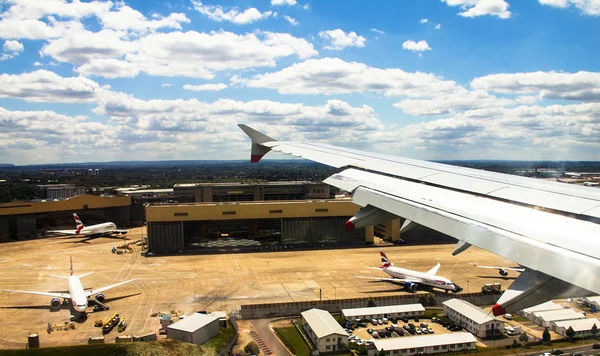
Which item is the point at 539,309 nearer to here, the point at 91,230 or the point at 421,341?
the point at 421,341

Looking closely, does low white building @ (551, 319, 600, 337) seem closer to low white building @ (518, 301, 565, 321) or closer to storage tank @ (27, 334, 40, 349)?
low white building @ (518, 301, 565, 321)

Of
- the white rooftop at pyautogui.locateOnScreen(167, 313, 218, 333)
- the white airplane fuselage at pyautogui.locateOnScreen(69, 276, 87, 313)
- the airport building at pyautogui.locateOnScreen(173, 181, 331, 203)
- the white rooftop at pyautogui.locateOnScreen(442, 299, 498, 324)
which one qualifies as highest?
the airport building at pyautogui.locateOnScreen(173, 181, 331, 203)

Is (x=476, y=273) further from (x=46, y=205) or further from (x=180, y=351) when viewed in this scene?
(x=46, y=205)

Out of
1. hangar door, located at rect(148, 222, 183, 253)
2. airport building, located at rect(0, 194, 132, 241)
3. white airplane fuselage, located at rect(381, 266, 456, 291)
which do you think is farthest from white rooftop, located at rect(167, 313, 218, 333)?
airport building, located at rect(0, 194, 132, 241)

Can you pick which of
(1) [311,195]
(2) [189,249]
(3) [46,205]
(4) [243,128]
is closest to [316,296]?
(4) [243,128]

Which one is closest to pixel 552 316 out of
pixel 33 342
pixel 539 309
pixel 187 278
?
pixel 539 309

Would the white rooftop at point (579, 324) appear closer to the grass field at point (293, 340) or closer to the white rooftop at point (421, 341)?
the white rooftop at point (421, 341)

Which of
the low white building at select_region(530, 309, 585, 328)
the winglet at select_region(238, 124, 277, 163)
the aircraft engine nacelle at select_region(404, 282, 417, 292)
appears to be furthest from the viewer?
the aircraft engine nacelle at select_region(404, 282, 417, 292)
